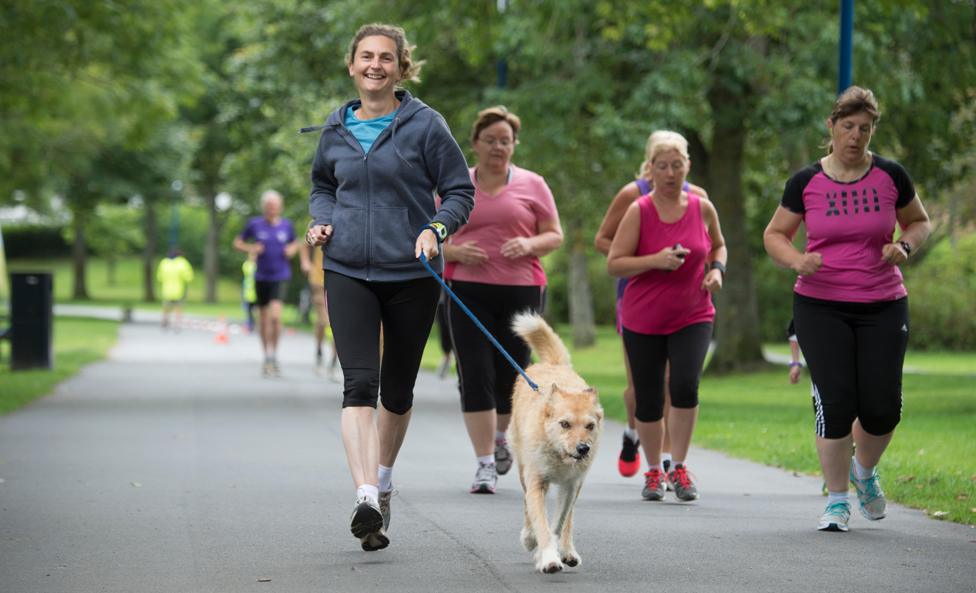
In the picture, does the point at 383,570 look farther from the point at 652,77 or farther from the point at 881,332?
the point at 652,77

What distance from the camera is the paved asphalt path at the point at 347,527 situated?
5973 mm

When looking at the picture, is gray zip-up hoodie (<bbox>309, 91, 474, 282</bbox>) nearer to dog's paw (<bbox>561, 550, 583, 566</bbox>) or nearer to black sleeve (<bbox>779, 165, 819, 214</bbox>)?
dog's paw (<bbox>561, 550, 583, 566</bbox>)

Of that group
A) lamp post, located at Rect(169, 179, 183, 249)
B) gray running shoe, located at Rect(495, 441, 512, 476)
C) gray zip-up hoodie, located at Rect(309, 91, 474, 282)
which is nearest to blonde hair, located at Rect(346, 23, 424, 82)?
gray zip-up hoodie, located at Rect(309, 91, 474, 282)

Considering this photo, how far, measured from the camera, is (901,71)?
18.6 metres

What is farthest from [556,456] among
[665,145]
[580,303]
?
[580,303]

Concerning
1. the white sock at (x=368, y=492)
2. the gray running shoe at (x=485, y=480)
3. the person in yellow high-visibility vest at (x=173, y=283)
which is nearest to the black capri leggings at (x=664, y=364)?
the gray running shoe at (x=485, y=480)

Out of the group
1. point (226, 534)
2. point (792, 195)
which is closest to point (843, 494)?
point (792, 195)

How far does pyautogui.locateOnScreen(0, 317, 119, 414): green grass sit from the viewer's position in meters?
15.5

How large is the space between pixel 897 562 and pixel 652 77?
1267 centimetres

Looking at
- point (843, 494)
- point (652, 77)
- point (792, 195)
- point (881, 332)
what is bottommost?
point (843, 494)

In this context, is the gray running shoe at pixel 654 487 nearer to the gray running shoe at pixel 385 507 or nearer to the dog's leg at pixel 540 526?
the gray running shoe at pixel 385 507

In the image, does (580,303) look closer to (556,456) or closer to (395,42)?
(395,42)

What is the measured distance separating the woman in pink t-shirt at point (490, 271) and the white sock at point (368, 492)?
2.50 meters

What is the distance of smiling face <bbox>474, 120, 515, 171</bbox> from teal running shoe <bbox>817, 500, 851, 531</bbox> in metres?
2.81
